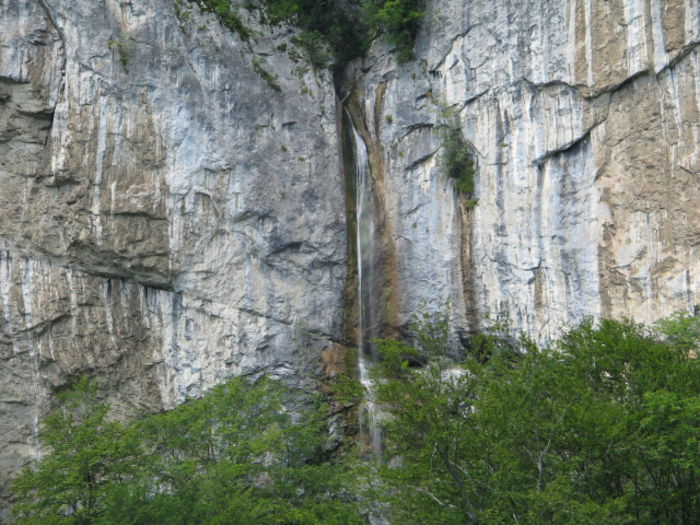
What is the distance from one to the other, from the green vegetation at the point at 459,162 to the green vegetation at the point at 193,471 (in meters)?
7.23

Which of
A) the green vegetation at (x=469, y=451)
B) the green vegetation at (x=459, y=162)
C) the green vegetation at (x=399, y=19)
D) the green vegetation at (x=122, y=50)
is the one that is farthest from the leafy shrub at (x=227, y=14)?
the green vegetation at (x=469, y=451)

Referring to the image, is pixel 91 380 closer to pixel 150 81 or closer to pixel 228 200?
pixel 228 200

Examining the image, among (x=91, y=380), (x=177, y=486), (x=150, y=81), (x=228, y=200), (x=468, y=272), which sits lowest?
(x=177, y=486)

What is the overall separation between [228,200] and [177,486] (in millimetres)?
7588

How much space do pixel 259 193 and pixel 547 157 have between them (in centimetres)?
739

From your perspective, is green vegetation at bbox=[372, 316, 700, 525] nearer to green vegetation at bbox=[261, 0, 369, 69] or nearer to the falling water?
the falling water

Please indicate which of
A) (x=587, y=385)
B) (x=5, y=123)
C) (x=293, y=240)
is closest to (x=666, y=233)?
(x=587, y=385)

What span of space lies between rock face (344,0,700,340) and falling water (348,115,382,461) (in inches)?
19.1

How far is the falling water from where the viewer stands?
58.7 feet

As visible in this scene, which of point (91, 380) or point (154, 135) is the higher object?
point (154, 135)

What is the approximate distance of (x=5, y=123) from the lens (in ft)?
56.0

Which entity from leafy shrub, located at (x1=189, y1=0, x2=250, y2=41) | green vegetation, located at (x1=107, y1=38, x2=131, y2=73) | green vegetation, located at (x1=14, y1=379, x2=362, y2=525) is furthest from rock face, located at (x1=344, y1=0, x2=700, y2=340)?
green vegetation, located at (x1=107, y1=38, x2=131, y2=73)

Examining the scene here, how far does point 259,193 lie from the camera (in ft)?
60.1

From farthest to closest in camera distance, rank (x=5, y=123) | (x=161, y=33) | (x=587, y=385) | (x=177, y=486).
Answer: (x=161, y=33) → (x=5, y=123) → (x=177, y=486) → (x=587, y=385)
